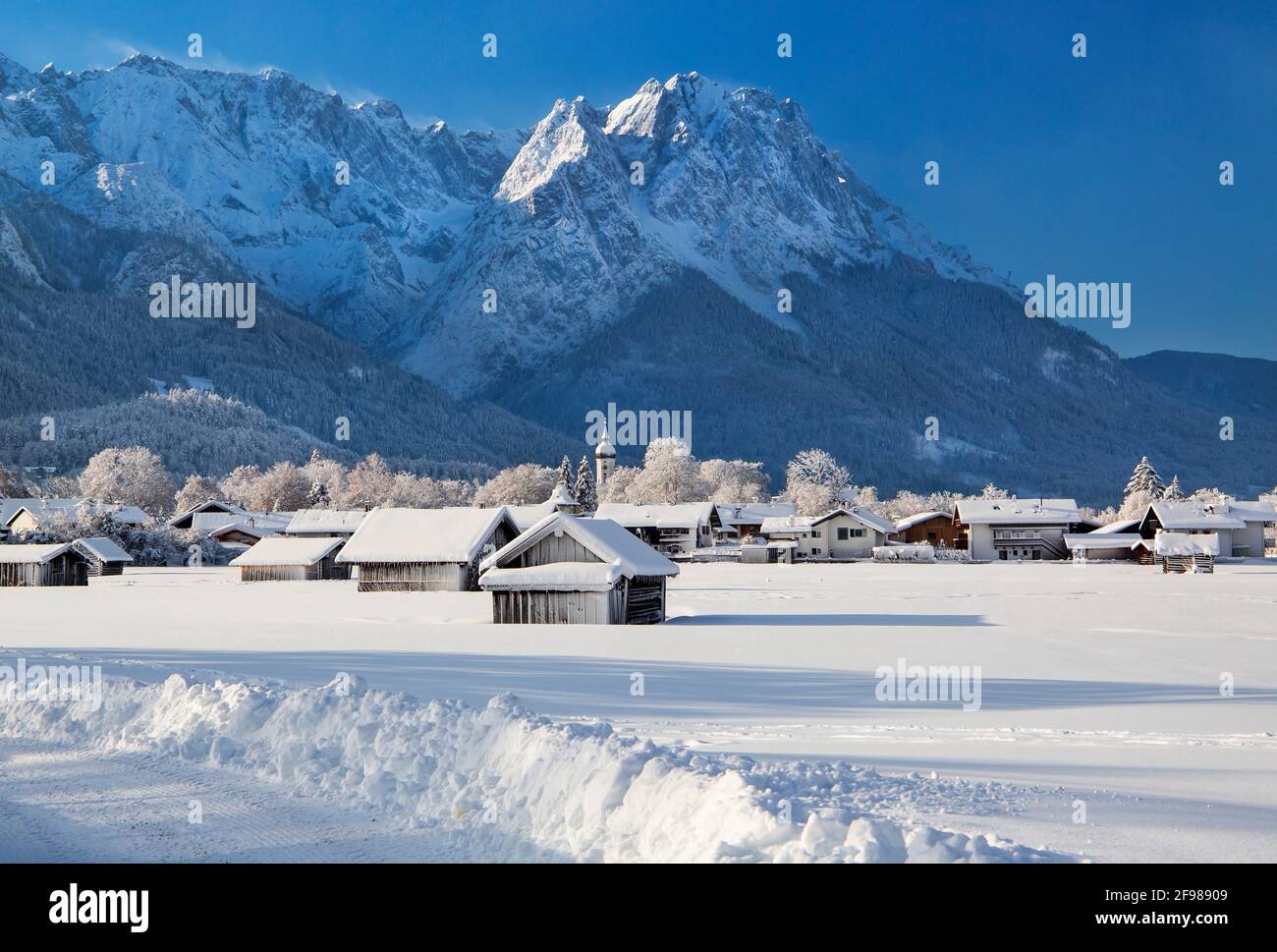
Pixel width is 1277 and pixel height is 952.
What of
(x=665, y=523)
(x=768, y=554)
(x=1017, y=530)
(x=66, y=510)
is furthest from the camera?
(x=665, y=523)

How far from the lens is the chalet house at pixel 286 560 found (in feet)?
259

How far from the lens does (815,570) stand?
86438 millimetres

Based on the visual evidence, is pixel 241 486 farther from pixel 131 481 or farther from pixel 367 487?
pixel 131 481

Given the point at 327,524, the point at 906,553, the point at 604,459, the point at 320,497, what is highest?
the point at 604,459

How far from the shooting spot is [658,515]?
11612 cm

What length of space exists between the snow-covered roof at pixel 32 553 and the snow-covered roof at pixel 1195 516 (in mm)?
88292

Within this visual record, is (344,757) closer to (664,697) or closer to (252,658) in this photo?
(664,697)

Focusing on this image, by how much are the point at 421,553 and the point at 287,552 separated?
80.0 ft

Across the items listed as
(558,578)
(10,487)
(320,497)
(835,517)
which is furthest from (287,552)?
Answer: (10,487)

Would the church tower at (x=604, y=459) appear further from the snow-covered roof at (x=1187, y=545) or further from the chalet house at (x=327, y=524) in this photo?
the snow-covered roof at (x=1187, y=545)

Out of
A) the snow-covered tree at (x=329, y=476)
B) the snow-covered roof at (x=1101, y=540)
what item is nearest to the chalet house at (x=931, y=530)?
Answer: the snow-covered roof at (x=1101, y=540)

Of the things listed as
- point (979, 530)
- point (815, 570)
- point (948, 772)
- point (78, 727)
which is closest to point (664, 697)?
point (948, 772)

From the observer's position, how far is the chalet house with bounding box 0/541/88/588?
72.2 metres

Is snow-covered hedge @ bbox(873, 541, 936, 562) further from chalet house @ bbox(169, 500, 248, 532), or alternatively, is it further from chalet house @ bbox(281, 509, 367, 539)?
chalet house @ bbox(169, 500, 248, 532)
